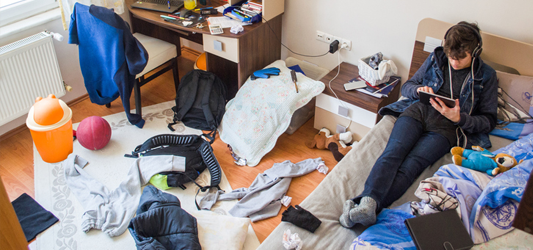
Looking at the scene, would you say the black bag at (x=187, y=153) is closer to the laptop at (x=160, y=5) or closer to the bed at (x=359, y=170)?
the bed at (x=359, y=170)

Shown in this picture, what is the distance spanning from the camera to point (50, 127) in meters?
2.50

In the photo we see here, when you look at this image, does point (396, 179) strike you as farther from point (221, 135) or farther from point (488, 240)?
point (221, 135)

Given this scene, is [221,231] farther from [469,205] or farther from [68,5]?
[68,5]

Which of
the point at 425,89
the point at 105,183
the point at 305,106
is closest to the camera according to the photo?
the point at 425,89

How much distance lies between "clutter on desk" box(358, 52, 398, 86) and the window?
2250 millimetres

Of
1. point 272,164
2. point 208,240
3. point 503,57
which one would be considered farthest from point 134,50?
point 503,57

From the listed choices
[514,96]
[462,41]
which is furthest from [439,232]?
[514,96]

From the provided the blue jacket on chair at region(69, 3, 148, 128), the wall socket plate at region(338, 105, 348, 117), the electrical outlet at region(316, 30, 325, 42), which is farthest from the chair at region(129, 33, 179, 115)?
the wall socket plate at region(338, 105, 348, 117)

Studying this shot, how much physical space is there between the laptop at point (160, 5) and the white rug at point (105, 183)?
0.72m

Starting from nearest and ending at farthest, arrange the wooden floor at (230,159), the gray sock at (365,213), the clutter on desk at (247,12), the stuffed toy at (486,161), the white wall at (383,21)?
1. the gray sock at (365,213)
2. the stuffed toy at (486,161)
3. the white wall at (383,21)
4. the wooden floor at (230,159)
5. the clutter on desk at (247,12)

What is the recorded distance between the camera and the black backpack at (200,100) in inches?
116

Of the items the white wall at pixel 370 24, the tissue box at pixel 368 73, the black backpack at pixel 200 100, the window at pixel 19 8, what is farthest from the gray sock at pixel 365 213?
the window at pixel 19 8

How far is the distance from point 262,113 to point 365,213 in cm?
119

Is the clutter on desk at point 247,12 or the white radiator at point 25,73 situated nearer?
the white radiator at point 25,73
